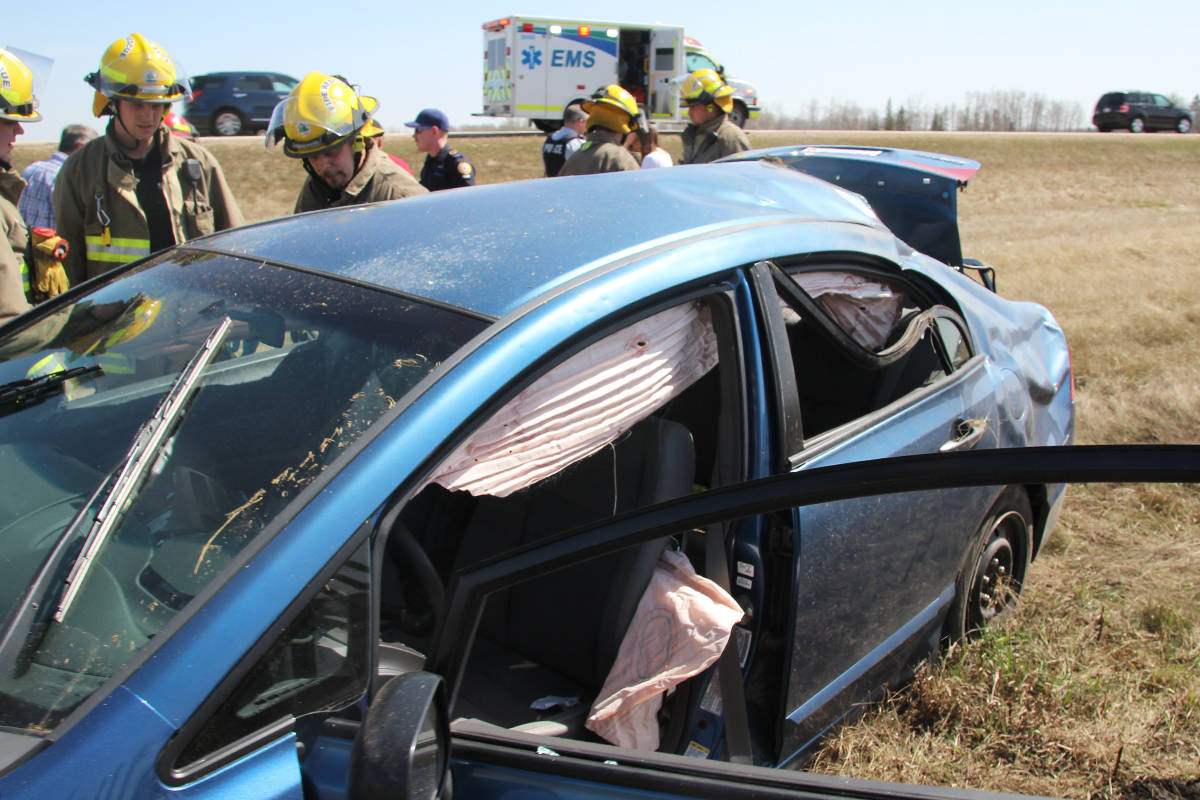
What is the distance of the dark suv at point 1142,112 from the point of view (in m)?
32.7

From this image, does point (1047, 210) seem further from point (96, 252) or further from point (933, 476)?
point (933, 476)

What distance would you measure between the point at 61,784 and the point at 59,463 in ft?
2.57

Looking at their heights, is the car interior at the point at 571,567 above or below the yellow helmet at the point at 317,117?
below

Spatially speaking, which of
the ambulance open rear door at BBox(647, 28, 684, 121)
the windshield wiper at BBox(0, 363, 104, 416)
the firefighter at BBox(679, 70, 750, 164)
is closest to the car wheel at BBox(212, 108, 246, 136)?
the ambulance open rear door at BBox(647, 28, 684, 121)

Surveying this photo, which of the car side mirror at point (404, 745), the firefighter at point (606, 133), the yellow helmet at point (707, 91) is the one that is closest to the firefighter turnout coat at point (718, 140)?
the yellow helmet at point (707, 91)

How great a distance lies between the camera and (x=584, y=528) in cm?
126

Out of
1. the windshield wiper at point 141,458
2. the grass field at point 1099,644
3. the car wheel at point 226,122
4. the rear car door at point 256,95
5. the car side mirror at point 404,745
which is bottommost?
the grass field at point 1099,644

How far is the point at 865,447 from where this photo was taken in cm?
212

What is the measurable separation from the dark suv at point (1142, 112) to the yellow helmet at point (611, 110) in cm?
3418

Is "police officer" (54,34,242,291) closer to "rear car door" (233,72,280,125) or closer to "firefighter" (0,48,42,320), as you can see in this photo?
"firefighter" (0,48,42,320)

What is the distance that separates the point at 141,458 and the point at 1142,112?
38.8 metres

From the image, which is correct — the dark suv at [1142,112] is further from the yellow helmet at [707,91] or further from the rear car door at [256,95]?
the yellow helmet at [707,91]

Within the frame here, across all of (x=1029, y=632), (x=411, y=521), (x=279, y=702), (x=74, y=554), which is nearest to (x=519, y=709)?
(x=411, y=521)

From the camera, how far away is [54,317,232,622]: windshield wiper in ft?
4.37
